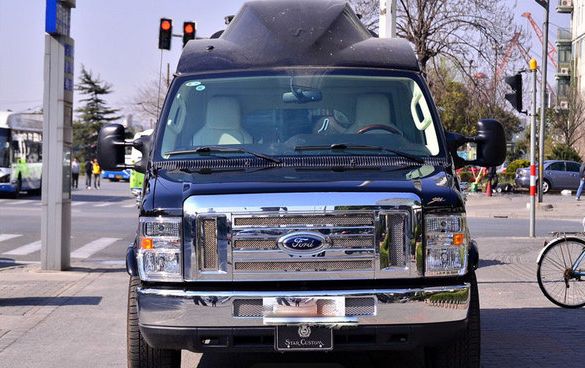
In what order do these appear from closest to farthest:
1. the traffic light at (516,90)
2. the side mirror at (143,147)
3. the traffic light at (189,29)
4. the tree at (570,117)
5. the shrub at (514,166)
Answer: the side mirror at (143,147)
the traffic light at (516,90)
the traffic light at (189,29)
the shrub at (514,166)
the tree at (570,117)

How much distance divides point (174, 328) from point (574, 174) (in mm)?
41929

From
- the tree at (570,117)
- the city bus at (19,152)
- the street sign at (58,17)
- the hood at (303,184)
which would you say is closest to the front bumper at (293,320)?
the hood at (303,184)

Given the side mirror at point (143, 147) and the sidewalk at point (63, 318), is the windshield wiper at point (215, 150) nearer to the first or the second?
the side mirror at point (143, 147)

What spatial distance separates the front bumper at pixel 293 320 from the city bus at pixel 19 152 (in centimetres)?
3213

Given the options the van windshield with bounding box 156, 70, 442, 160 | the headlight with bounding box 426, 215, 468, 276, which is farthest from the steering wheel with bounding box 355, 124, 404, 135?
the headlight with bounding box 426, 215, 468, 276

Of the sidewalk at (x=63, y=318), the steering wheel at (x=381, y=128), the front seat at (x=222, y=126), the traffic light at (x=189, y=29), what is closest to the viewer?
the front seat at (x=222, y=126)

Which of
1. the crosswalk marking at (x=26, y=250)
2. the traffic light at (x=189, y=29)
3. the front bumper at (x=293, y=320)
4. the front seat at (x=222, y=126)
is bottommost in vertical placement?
the crosswalk marking at (x=26, y=250)

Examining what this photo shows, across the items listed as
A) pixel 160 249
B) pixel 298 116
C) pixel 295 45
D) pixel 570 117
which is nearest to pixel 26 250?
pixel 295 45

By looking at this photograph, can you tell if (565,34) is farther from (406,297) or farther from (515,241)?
(406,297)

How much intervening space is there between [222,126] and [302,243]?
1.51 metres

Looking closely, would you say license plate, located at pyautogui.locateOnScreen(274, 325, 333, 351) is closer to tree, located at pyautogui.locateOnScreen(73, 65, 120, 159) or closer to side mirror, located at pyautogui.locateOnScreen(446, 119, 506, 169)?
side mirror, located at pyautogui.locateOnScreen(446, 119, 506, 169)

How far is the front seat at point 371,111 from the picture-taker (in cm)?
677

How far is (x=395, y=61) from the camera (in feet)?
23.2

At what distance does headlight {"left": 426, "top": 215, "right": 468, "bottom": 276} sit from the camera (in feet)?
18.1
